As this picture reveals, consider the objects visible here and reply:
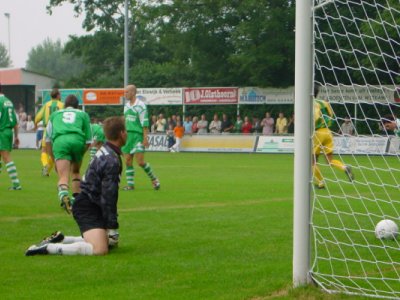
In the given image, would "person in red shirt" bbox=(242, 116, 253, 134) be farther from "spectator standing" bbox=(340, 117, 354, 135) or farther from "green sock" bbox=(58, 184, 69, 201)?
"spectator standing" bbox=(340, 117, 354, 135)

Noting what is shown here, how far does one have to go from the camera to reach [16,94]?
2347 inches

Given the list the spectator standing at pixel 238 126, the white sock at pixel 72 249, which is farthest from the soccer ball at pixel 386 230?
the spectator standing at pixel 238 126

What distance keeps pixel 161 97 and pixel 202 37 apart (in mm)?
4661

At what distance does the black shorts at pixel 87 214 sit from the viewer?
8539 millimetres

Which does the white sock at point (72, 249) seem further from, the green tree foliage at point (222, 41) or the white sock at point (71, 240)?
the green tree foliage at point (222, 41)

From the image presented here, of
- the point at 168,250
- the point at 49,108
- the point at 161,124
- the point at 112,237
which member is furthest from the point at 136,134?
the point at 161,124

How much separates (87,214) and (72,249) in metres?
0.37

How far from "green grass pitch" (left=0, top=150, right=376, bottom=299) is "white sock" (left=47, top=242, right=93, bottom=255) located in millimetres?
122

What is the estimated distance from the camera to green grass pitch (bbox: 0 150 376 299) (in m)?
6.84

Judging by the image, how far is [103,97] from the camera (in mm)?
47906

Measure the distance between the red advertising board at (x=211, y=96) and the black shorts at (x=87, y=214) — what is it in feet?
118

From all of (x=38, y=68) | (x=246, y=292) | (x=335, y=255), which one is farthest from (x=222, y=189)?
(x=38, y=68)

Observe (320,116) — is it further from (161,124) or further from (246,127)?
(161,124)

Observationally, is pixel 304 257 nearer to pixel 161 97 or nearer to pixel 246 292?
pixel 246 292
